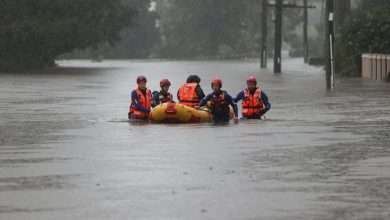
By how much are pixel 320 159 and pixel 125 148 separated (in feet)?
11.3

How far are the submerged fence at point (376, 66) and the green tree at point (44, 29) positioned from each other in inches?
906

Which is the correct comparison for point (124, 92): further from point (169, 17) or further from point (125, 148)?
point (169, 17)

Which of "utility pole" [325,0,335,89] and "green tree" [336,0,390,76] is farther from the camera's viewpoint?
"green tree" [336,0,390,76]

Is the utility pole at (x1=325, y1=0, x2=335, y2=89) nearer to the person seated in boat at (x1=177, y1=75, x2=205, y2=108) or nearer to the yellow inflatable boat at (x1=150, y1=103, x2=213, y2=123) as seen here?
the person seated in boat at (x1=177, y1=75, x2=205, y2=108)

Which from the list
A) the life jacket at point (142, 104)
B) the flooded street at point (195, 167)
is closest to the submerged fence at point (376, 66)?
the flooded street at point (195, 167)

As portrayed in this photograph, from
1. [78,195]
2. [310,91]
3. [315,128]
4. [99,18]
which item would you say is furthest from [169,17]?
[78,195]

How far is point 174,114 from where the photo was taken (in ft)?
90.0

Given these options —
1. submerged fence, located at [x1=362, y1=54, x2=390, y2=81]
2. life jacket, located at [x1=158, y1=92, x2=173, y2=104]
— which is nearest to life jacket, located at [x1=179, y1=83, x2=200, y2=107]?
life jacket, located at [x1=158, y1=92, x2=173, y2=104]

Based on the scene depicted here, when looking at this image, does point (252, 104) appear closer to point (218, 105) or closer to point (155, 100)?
point (218, 105)

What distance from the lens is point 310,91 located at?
152 feet

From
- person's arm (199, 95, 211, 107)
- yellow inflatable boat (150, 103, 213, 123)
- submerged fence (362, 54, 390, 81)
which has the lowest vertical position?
submerged fence (362, 54, 390, 81)

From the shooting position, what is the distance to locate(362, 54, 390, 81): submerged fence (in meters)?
54.1

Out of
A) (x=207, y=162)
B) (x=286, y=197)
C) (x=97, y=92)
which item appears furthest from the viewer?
(x=97, y=92)

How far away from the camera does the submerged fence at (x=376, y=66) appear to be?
54.1 meters
